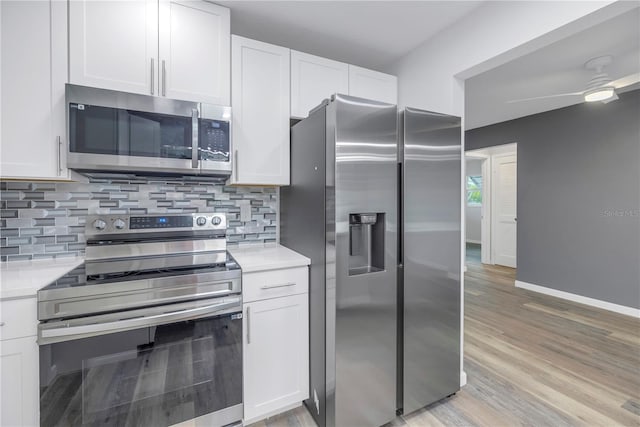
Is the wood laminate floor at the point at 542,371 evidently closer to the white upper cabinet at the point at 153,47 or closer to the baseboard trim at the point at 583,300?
the baseboard trim at the point at 583,300

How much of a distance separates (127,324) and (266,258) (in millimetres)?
757

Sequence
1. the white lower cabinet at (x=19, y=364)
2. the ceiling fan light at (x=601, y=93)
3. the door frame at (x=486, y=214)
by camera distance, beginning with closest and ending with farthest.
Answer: the white lower cabinet at (x=19, y=364), the ceiling fan light at (x=601, y=93), the door frame at (x=486, y=214)

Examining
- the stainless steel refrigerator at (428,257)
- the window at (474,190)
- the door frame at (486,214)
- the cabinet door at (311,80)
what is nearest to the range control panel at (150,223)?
the cabinet door at (311,80)

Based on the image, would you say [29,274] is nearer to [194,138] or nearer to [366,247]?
[194,138]

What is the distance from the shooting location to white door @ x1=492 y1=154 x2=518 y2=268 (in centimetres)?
540

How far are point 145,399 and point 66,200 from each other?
4.23 ft

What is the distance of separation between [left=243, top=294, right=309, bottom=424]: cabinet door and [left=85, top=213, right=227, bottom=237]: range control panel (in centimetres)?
60

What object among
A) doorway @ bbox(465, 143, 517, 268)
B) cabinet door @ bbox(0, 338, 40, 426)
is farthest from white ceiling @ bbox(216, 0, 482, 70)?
doorway @ bbox(465, 143, 517, 268)

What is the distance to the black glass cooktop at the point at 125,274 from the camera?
4.15 ft

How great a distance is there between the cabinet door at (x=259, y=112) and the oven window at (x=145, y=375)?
0.97 m

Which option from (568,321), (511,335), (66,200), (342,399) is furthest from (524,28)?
(568,321)

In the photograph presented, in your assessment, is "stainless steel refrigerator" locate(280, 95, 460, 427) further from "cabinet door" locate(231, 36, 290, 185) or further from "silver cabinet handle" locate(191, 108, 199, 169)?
"silver cabinet handle" locate(191, 108, 199, 169)

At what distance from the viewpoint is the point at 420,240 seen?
66.5 inches

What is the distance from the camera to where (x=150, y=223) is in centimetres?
169
